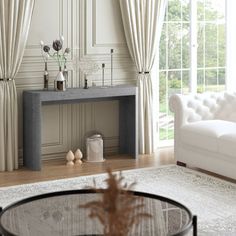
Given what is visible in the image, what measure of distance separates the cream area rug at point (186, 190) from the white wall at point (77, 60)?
936 mm

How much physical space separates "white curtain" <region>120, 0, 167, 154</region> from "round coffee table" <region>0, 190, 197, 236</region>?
10.1 feet

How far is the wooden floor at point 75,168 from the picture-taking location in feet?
18.4

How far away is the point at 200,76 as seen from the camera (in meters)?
7.34

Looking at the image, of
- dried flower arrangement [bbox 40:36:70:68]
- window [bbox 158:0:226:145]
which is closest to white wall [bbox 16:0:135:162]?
dried flower arrangement [bbox 40:36:70:68]

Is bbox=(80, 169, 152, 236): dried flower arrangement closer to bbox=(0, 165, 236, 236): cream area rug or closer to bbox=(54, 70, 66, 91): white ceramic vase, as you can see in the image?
bbox=(0, 165, 236, 236): cream area rug

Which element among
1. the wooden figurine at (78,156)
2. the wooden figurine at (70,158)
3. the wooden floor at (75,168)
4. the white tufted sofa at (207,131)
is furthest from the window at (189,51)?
the wooden figurine at (70,158)

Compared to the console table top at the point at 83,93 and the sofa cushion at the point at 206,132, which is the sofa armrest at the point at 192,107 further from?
the console table top at the point at 83,93

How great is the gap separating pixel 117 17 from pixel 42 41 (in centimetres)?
93

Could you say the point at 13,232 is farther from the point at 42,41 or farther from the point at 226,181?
the point at 42,41

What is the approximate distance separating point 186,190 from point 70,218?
1873 millimetres

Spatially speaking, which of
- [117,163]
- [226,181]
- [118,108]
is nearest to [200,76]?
[118,108]

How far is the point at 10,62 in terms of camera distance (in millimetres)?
5848

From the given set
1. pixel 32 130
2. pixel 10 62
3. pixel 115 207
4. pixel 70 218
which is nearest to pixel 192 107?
pixel 32 130

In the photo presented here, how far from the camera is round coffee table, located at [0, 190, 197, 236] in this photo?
10.6 feet
